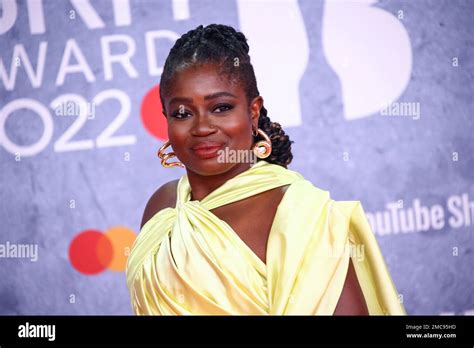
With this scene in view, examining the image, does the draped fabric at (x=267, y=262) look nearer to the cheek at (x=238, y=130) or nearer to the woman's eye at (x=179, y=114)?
the cheek at (x=238, y=130)

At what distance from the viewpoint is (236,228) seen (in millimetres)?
2338

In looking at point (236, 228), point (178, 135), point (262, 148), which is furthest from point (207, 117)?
point (236, 228)

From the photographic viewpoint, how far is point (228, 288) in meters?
2.26

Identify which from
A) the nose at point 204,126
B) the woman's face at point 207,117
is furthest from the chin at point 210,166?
the nose at point 204,126

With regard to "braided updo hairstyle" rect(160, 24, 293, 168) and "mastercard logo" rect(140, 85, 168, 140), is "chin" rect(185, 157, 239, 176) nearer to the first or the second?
"braided updo hairstyle" rect(160, 24, 293, 168)

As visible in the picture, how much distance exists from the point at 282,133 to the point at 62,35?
1057 millimetres

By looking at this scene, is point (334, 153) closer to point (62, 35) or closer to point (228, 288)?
point (228, 288)

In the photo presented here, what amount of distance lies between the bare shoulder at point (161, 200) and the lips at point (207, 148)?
0.89 ft

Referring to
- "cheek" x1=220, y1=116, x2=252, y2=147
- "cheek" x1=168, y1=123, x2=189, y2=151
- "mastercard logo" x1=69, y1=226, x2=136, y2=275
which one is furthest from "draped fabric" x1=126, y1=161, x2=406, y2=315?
"mastercard logo" x1=69, y1=226, x2=136, y2=275

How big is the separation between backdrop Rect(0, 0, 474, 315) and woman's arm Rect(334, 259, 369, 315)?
45cm

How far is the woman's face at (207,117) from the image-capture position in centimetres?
236

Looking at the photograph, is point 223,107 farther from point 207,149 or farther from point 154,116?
point 154,116

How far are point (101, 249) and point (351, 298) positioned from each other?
42.4 inches

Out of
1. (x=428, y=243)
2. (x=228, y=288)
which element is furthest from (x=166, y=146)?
(x=428, y=243)
